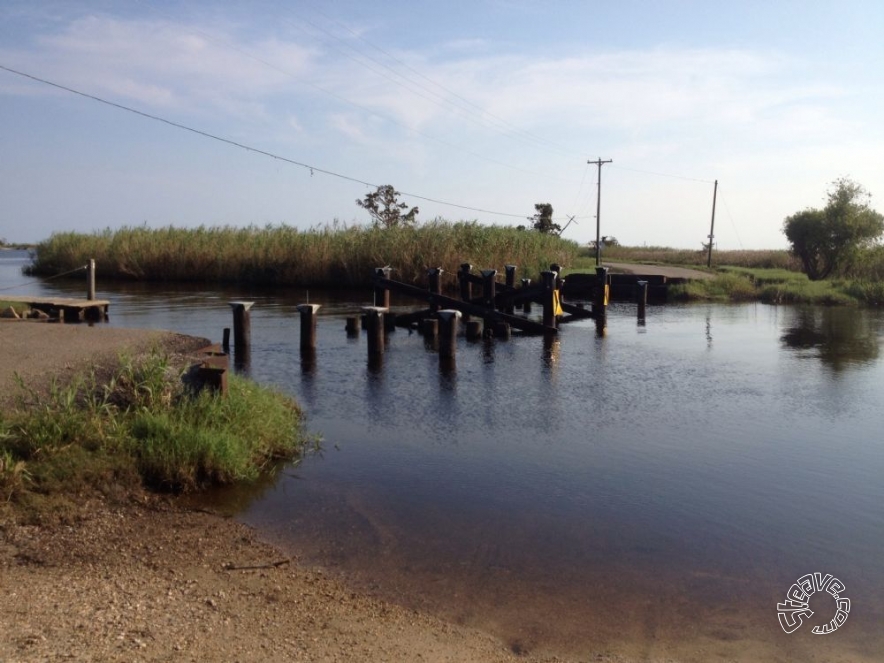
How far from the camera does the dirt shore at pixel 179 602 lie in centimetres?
431

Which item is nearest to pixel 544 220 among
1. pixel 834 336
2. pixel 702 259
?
pixel 702 259

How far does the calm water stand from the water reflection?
0.98 meters

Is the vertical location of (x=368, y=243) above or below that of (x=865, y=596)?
above

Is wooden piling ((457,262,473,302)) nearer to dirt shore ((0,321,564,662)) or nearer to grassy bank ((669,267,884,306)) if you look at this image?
grassy bank ((669,267,884,306))

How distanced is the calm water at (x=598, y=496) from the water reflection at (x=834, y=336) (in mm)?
976

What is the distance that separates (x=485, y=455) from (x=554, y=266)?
13.8m

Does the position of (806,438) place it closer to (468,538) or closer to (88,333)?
(468,538)

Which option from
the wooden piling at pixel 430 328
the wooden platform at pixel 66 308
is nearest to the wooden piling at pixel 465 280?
the wooden piling at pixel 430 328

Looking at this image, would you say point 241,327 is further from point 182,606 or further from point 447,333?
point 182,606

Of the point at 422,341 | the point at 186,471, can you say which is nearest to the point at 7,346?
the point at 186,471

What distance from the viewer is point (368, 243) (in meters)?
34.5

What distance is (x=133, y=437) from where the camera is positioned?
7.30 meters

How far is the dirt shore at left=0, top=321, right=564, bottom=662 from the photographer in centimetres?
431

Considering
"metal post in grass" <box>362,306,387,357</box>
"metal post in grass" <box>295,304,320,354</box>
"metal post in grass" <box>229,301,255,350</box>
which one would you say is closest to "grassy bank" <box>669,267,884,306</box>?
"metal post in grass" <box>362,306,387,357</box>
